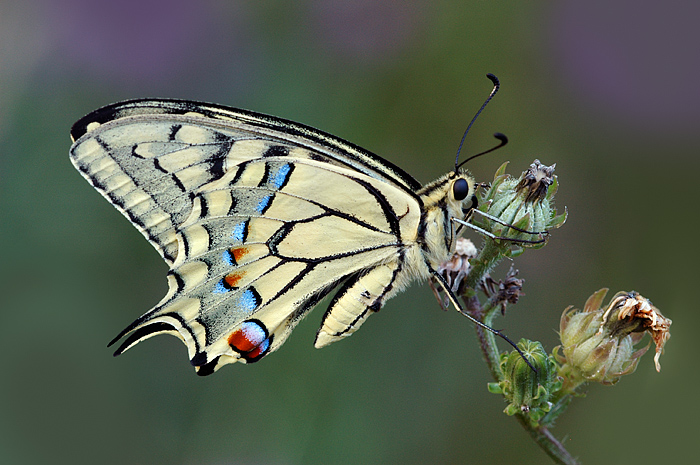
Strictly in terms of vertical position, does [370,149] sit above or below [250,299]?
above

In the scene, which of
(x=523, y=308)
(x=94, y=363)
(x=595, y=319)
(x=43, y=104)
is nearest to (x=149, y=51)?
(x=43, y=104)

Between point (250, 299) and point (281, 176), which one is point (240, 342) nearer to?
point (250, 299)

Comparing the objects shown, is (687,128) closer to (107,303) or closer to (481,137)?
(481,137)

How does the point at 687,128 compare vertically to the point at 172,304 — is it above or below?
above

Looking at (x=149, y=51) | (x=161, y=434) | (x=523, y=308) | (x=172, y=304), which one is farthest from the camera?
(x=149, y=51)

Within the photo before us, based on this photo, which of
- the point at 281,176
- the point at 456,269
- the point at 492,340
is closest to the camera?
the point at 281,176

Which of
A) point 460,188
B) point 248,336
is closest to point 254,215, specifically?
point 248,336

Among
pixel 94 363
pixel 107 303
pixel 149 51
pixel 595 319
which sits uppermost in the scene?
pixel 149 51
